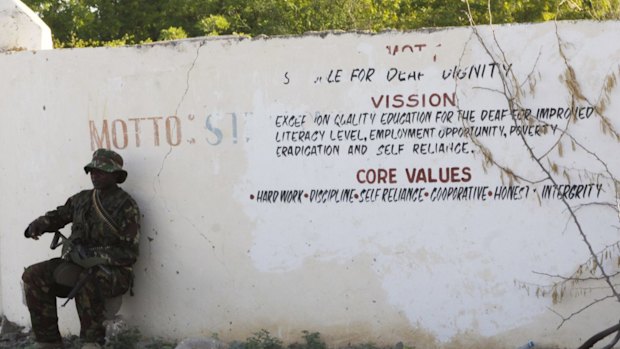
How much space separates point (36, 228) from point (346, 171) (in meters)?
2.05

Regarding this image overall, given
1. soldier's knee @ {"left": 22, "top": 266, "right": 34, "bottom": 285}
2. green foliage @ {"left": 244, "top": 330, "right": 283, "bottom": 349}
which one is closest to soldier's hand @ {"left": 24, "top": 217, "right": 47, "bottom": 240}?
soldier's knee @ {"left": 22, "top": 266, "right": 34, "bottom": 285}

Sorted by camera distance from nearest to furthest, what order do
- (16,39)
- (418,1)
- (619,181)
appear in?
(619,181), (16,39), (418,1)

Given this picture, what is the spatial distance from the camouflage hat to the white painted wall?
125 centimetres

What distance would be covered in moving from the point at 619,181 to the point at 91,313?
3325 millimetres

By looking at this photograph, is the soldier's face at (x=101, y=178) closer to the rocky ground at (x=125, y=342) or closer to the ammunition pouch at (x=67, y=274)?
the ammunition pouch at (x=67, y=274)

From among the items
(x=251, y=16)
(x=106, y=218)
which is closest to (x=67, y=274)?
(x=106, y=218)

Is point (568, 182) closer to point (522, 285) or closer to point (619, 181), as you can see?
point (619, 181)

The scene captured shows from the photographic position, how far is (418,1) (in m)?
14.3

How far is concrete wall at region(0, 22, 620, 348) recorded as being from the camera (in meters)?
5.20

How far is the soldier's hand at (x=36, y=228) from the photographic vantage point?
5711mm

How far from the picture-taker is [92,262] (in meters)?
5.52

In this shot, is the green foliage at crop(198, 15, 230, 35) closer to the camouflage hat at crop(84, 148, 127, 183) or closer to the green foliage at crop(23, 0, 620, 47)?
the green foliage at crop(23, 0, 620, 47)

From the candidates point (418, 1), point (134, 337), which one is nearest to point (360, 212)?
point (134, 337)

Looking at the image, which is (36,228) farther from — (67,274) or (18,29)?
(18,29)
